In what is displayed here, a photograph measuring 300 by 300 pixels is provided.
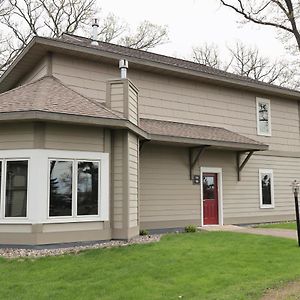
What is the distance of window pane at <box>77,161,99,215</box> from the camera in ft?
30.8

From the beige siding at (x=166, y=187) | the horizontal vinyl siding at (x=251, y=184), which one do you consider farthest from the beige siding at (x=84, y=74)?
the horizontal vinyl siding at (x=251, y=184)

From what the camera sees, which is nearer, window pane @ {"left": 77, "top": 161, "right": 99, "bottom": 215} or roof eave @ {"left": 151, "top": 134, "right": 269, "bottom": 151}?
window pane @ {"left": 77, "top": 161, "right": 99, "bottom": 215}

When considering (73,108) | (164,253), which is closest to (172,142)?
(73,108)

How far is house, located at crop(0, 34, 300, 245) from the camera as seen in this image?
29.5 feet

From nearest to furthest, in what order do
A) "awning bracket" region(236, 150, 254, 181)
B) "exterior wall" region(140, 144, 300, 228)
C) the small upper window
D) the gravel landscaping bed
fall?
the gravel landscaping bed, "exterior wall" region(140, 144, 300, 228), "awning bracket" region(236, 150, 254, 181), the small upper window

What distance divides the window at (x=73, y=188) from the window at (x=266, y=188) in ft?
25.9

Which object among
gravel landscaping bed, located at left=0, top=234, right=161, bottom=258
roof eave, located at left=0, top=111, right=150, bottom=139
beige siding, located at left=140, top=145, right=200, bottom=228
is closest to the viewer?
gravel landscaping bed, located at left=0, top=234, right=161, bottom=258

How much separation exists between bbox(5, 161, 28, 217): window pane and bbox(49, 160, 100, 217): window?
22.8 inches

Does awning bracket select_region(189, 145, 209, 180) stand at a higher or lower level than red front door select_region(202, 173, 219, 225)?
higher

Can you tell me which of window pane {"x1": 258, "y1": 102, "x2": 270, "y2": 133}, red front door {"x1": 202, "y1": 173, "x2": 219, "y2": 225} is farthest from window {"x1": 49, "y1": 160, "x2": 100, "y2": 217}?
window pane {"x1": 258, "y1": 102, "x2": 270, "y2": 133}

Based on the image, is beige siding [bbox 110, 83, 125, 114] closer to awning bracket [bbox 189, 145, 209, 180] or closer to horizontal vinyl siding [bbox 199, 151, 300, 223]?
awning bracket [bbox 189, 145, 209, 180]

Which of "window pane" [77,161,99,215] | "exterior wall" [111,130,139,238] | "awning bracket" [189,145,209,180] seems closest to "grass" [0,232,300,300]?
"exterior wall" [111,130,139,238]

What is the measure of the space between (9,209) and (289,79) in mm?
29997

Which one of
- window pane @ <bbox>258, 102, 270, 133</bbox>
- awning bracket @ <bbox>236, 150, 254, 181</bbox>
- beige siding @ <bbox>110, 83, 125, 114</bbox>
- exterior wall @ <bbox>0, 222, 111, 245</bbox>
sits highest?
window pane @ <bbox>258, 102, 270, 133</bbox>
